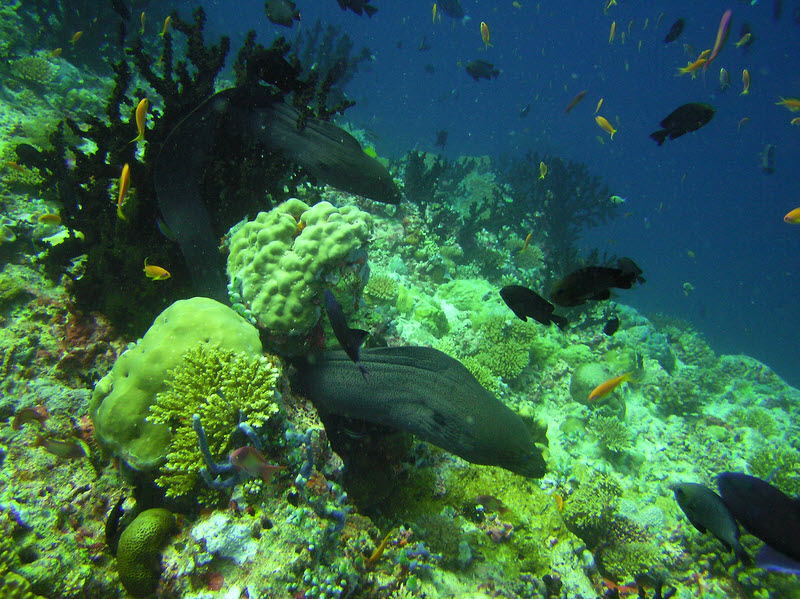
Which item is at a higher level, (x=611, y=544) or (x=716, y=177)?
(x=716, y=177)

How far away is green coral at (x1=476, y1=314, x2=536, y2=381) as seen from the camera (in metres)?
6.64

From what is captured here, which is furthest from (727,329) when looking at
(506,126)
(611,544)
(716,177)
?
(716,177)

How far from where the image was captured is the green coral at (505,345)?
664 cm

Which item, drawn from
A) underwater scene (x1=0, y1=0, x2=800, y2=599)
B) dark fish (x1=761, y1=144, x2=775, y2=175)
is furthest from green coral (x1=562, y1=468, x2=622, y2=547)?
dark fish (x1=761, y1=144, x2=775, y2=175)

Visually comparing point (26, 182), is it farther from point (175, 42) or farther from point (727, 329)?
point (727, 329)

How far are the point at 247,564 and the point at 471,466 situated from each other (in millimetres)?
2634

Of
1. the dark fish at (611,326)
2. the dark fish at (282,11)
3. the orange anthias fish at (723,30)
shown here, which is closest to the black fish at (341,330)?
the dark fish at (611,326)

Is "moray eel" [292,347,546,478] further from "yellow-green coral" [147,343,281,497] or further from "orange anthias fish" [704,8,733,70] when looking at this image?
"orange anthias fish" [704,8,733,70]

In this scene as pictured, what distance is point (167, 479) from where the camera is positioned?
91.0 inches

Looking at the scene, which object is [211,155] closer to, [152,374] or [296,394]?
[152,374]

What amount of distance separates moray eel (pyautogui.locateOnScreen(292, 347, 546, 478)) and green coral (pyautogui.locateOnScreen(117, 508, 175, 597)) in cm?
152

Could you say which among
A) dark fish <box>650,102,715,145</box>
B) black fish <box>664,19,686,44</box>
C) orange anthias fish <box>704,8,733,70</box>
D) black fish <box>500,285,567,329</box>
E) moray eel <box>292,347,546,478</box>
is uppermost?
black fish <box>664,19,686,44</box>

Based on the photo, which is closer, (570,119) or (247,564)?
(247,564)

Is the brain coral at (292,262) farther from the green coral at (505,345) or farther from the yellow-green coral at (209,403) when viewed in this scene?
the green coral at (505,345)
